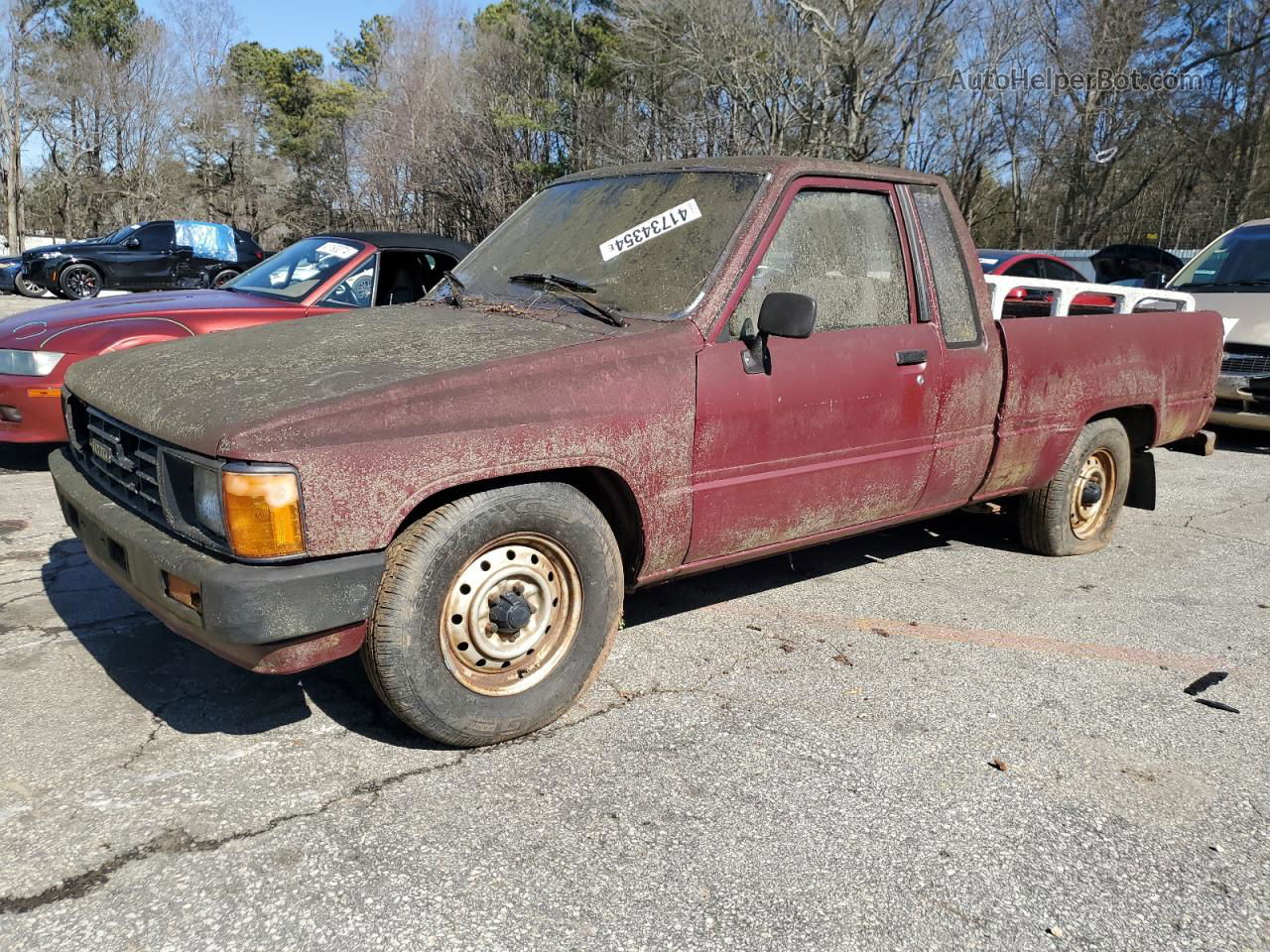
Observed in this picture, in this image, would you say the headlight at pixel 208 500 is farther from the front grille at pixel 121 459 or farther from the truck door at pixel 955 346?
the truck door at pixel 955 346

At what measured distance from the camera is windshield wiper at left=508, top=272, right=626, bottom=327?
11.0ft

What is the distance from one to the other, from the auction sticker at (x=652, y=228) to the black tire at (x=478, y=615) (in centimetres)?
110

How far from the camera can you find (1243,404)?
8.23m

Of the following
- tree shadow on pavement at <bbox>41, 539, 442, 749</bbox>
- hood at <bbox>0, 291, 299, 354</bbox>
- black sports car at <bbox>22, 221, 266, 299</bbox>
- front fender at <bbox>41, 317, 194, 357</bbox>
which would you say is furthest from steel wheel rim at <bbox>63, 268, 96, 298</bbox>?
tree shadow on pavement at <bbox>41, 539, 442, 749</bbox>

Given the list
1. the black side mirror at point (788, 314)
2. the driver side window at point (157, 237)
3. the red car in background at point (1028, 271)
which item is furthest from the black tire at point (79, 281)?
the black side mirror at point (788, 314)

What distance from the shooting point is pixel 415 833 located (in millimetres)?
2541

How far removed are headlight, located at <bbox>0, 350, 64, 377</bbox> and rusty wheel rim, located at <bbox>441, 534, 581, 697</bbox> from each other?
13.7 ft

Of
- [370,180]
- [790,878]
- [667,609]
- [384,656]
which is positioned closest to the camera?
[790,878]

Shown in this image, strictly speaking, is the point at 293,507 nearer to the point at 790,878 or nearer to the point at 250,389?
the point at 250,389

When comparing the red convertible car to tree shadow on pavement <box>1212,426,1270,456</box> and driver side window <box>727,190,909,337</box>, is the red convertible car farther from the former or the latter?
tree shadow on pavement <box>1212,426,1270,456</box>

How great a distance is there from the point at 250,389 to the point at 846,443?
7.09 ft

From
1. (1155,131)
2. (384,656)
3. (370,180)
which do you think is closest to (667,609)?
(384,656)

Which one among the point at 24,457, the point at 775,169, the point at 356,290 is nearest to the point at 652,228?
the point at 775,169

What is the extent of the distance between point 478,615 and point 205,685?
1.13 metres
